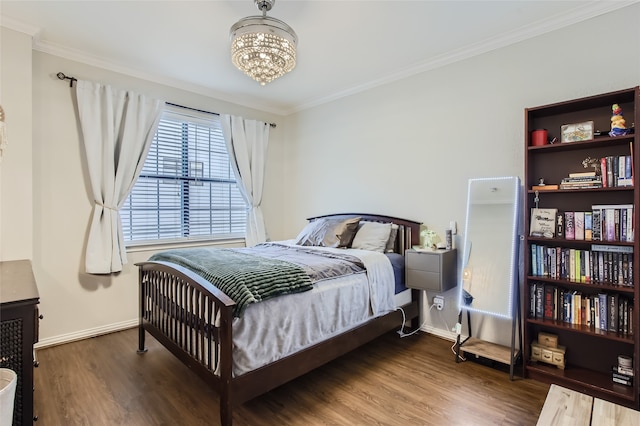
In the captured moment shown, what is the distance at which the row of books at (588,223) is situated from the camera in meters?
1.97

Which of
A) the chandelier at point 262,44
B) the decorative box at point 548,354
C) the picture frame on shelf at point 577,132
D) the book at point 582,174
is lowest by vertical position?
the decorative box at point 548,354

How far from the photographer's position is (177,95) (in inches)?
142

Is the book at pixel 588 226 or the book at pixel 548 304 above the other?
the book at pixel 588 226

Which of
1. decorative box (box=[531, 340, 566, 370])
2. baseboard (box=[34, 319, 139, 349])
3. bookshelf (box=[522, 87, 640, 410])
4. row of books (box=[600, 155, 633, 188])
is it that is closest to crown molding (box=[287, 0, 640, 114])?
bookshelf (box=[522, 87, 640, 410])

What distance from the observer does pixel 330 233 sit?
3.35 metres

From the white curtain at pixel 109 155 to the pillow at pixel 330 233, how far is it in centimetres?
186

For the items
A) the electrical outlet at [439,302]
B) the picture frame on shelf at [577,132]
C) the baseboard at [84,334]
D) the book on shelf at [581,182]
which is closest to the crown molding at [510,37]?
the picture frame on shelf at [577,132]

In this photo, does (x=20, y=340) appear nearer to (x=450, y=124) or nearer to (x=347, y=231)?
(x=347, y=231)

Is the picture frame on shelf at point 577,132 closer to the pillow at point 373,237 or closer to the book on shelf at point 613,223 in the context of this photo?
the book on shelf at point 613,223

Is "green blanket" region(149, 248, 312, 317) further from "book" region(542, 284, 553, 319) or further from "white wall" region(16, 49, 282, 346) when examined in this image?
"book" region(542, 284, 553, 319)

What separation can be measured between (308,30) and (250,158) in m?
2.03

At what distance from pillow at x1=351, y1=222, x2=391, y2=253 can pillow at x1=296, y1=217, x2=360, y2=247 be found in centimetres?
9

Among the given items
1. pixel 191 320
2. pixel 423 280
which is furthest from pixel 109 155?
pixel 423 280

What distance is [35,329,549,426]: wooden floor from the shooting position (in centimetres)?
183
